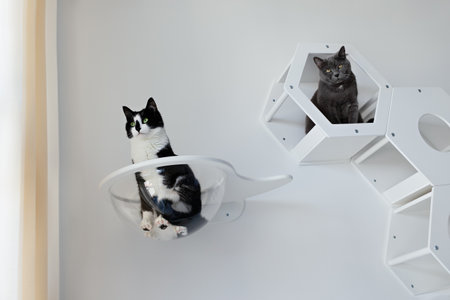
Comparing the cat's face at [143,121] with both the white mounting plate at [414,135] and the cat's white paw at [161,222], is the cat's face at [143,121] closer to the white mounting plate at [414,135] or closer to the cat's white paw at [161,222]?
the cat's white paw at [161,222]

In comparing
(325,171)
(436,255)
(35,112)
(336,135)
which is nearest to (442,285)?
(436,255)

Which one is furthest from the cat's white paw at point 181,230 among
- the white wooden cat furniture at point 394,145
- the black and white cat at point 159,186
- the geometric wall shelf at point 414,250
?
the geometric wall shelf at point 414,250

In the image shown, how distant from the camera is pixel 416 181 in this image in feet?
4.19

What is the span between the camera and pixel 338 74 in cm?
122

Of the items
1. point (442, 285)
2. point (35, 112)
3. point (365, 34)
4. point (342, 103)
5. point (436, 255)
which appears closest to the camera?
point (35, 112)

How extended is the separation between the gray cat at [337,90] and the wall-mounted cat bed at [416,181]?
114mm

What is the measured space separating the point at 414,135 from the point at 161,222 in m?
0.74

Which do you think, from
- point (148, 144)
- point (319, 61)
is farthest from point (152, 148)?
point (319, 61)

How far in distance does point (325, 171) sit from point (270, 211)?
23cm

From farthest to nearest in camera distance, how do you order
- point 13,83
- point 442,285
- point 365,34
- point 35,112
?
point 365,34, point 442,285, point 35,112, point 13,83

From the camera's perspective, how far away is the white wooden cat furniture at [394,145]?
1.19 meters

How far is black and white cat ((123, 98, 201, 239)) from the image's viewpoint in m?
0.90

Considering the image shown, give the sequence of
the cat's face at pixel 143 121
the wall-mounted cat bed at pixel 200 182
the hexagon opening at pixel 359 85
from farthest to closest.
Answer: the hexagon opening at pixel 359 85
the cat's face at pixel 143 121
the wall-mounted cat bed at pixel 200 182

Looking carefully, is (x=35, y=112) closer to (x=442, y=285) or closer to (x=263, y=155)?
(x=263, y=155)
